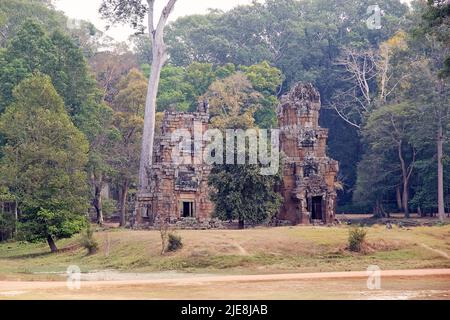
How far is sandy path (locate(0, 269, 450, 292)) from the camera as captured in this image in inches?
997

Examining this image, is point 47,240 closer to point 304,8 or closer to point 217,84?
point 217,84

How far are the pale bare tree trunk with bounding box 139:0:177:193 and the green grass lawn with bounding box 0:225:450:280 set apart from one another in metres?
14.1

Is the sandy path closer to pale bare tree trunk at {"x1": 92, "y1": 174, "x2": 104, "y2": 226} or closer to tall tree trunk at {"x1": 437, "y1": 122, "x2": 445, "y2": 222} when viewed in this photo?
tall tree trunk at {"x1": 437, "y1": 122, "x2": 445, "y2": 222}

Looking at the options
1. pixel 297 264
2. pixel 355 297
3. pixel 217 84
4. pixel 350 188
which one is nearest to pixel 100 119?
pixel 217 84

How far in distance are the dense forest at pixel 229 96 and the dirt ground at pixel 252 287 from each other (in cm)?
1094

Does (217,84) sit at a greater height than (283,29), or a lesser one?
lesser

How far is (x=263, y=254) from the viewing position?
32406mm

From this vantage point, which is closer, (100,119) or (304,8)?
(100,119)

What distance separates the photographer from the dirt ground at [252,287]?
72.7 ft

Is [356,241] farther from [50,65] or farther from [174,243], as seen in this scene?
[50,65]

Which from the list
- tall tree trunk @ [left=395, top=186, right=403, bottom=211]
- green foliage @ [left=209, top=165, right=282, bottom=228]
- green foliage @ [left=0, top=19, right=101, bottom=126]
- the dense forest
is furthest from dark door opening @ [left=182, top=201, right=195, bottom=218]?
tall tree trunk @ [left=395, top=186, right=403, bottom=211]

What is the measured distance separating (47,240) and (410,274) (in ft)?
71.6
